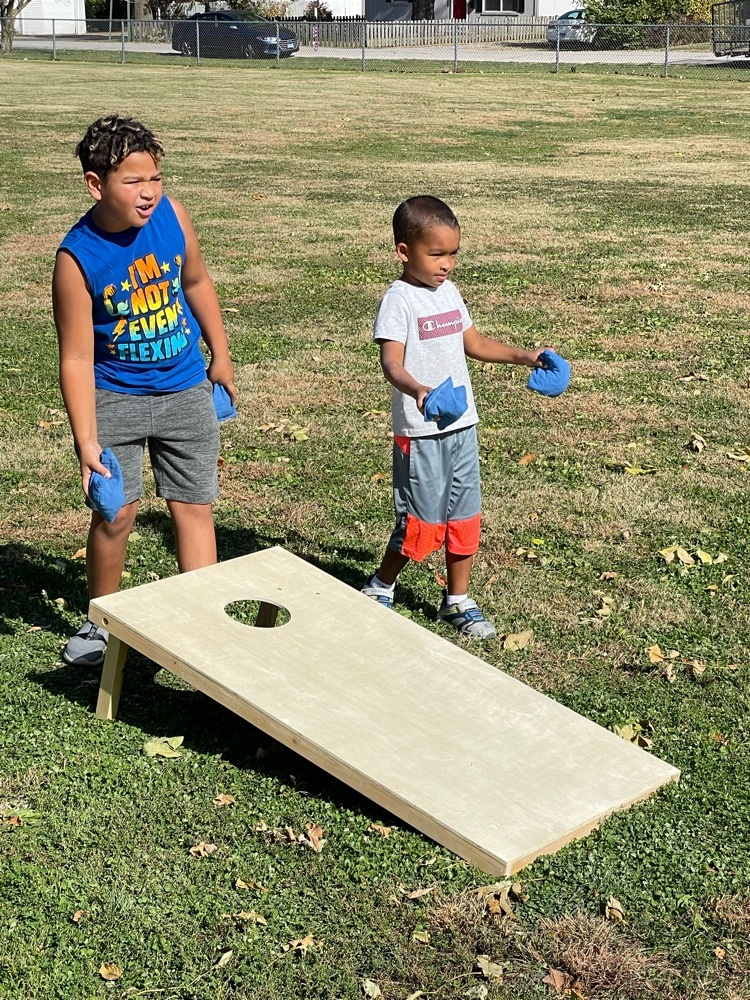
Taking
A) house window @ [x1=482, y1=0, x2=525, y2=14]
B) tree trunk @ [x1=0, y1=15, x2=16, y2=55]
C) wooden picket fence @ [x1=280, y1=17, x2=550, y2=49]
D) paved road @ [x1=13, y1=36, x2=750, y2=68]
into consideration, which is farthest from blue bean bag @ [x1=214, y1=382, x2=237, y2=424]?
house window @ [x1=482, y1=0, x2=525, y2=14]

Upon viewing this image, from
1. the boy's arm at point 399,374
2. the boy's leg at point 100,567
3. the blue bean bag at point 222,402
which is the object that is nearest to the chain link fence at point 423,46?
the boy's arm at point 399,374

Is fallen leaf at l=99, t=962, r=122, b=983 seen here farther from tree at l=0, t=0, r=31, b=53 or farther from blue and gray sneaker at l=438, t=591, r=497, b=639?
tree at l=0, t=0, r=31, b=53

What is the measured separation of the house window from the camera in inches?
2344

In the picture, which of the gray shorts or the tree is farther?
the tree

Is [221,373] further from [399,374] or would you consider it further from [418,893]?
[418,893]

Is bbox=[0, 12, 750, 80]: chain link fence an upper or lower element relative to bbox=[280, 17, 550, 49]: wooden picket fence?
lower

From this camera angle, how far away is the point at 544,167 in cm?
1766

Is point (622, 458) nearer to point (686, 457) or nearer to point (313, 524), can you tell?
point (686, 457)

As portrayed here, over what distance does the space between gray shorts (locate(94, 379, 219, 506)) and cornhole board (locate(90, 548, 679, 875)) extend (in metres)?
0.32

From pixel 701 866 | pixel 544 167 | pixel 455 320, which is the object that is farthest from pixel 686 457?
pixel 544 167

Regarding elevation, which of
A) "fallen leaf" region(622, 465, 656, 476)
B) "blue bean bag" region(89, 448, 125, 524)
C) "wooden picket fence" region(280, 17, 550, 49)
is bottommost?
"fallen leaf" region(622, 465, 656, 476)

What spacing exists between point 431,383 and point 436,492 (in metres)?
0.39

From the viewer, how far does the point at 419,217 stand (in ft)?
13.8

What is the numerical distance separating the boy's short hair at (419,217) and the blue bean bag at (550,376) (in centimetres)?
59
